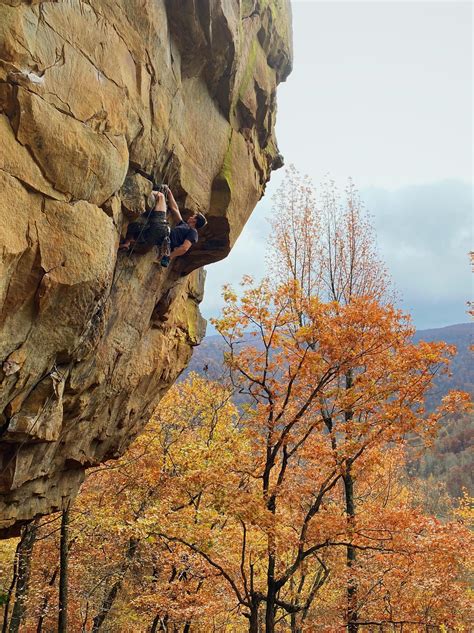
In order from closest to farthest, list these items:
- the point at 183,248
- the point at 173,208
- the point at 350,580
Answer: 1. the point at 173,208
2. the point at 183,248
3. the point at 350,580

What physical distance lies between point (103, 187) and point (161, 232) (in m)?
2.00

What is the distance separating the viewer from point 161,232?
8.45 m

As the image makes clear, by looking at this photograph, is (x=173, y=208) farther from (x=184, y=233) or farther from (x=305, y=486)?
(x=305, y=486)

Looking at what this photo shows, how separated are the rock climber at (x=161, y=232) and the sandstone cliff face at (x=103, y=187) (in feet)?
1.11

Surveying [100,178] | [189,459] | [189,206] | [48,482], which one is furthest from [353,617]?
[100,178]

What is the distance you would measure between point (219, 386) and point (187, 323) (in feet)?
15.1

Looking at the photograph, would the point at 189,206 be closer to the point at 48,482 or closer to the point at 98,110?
the point at 98,110

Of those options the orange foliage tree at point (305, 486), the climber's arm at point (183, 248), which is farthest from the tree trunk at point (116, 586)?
the climber's arm at point (183, 248)

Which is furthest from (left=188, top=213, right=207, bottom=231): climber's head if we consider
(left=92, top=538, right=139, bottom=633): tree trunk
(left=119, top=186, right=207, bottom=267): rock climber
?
(left=92, top=538, right=139, bottom=633): tree trunk

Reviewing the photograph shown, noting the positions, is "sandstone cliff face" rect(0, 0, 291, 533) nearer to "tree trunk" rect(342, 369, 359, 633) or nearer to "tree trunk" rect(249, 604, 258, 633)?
"tree trunk" rect(249, 604, 258, 633)

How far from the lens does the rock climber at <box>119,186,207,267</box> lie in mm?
8469

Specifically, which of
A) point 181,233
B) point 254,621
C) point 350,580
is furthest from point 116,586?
point 181,233

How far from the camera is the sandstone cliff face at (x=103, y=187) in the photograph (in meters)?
5.53

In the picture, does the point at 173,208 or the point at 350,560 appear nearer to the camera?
the point at 173,208
